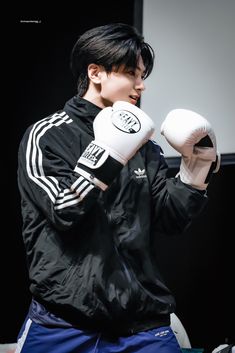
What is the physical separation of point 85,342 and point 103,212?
0.97 ft

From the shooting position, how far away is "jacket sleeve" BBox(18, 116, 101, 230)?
1.48 metres

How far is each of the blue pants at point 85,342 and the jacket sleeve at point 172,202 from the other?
0.27 meters

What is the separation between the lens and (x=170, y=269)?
102 inches

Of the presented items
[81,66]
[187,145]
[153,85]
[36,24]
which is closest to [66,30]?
[36,24]

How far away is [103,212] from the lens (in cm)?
158

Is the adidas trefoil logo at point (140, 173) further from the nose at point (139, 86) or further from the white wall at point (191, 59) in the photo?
the white wall at point (191, 59)

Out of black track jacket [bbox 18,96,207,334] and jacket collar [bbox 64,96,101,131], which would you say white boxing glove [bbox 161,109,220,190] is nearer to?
black track jacket [bbox 18,96,207,334]

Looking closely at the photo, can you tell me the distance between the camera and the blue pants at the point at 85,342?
1.55m

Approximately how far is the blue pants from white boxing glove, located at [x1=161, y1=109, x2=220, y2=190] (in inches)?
15.0

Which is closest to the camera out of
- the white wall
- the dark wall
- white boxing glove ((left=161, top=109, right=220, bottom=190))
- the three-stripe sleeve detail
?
the three-stripe sleeve detail

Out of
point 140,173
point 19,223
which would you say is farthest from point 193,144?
point 19,223

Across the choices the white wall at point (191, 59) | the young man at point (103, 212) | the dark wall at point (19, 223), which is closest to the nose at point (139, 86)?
the young man at point (103, 212)

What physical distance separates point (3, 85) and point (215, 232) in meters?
1.01

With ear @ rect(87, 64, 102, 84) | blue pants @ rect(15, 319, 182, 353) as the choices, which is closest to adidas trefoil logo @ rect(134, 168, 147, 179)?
ear @ rect(87, 64, 102, 84)
